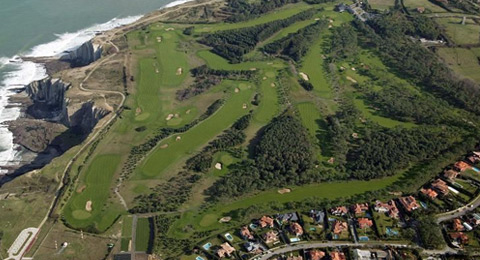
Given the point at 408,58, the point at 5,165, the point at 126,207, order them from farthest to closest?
1. the point at 408,58
2. the point at 5,165
3. the point at 126,207

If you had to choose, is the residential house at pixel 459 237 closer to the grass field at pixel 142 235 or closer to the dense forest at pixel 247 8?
the grass field at pixel 142 235

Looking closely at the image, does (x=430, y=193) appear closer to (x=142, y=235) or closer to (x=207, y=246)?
(x=207, y=246)

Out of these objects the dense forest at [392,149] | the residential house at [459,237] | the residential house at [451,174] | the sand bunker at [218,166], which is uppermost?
the sand bunker at [218,166]

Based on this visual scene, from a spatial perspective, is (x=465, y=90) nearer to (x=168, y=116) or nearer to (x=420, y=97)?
(x=420, y=97)

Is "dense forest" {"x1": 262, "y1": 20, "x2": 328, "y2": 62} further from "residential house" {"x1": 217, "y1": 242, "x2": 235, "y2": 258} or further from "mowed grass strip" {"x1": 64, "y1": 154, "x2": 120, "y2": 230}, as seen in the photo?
"residential house" {"x1": 217, "y1": 242, "x2": 235, "y2": 258}

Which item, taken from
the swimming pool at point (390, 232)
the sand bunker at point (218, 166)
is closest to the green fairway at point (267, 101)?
the sand bunker at point (218, 166)

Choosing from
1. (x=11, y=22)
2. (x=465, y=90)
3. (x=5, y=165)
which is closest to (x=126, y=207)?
(x=5, y=165)

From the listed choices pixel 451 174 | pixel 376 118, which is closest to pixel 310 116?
pixel 376 118

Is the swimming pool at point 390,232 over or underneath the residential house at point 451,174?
underneath
